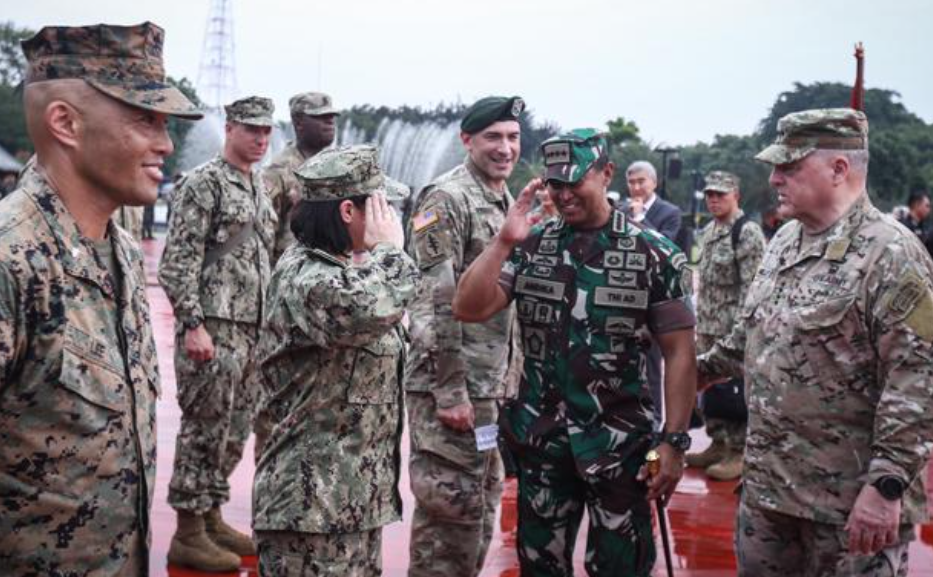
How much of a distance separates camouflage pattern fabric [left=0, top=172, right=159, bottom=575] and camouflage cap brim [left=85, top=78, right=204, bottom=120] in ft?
0.87

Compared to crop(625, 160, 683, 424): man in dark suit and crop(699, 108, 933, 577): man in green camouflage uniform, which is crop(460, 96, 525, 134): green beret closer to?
crop(699, 108, 933, 577): man in green camouflage uniform

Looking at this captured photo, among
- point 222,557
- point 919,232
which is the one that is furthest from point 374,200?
point 919,232

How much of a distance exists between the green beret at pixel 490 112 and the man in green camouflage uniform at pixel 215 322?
1.27 meters

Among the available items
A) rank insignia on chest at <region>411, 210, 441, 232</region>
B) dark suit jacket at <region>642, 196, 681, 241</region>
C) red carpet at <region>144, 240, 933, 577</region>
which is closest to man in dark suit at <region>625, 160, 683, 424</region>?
dark suit jacket at <region>642, 196, 681, 241</region>

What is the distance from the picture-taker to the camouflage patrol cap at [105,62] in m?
2.39

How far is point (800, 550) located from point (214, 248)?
10.2 feet

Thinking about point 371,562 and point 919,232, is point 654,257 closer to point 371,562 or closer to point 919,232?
point 371,562

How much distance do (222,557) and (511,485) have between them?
2584 millimetres

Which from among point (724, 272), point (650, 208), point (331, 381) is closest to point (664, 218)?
point (650, 208)

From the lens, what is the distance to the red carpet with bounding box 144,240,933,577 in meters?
5.36

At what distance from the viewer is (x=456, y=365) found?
4344mm

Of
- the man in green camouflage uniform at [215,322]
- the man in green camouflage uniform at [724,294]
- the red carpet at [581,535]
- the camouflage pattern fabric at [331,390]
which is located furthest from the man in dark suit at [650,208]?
the camouflage pattern fabric at [331,390]

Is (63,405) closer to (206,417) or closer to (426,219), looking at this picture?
(426,219)

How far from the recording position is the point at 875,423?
338 cm
